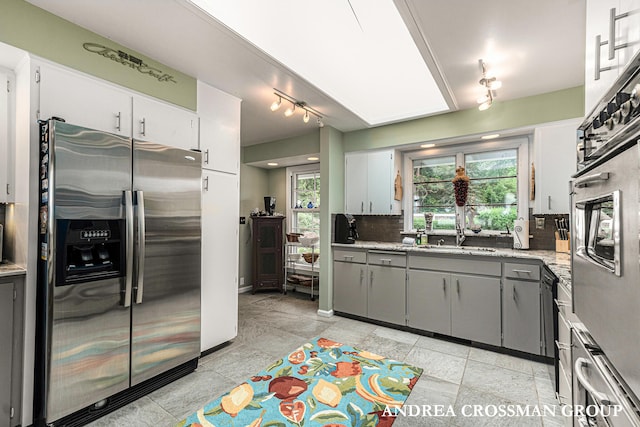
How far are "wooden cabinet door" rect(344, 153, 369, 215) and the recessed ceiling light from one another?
0.63 meters

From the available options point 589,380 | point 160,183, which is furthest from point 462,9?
point 160,183

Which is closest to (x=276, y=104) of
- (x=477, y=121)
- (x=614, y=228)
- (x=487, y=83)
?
(x=487, y=83)

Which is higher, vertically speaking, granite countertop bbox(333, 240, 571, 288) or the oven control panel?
the oven control panel

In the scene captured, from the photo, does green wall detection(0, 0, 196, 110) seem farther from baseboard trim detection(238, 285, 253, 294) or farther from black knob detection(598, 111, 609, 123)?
baseboard trim detection(238, 285, 253, 294)

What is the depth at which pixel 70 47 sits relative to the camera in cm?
192

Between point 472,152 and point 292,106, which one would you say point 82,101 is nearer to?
point 292,106

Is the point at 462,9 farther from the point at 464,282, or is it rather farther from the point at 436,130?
the point at 464,282

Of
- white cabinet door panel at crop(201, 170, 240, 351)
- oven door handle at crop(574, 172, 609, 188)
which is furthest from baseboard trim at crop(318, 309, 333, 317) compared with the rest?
oven door handle at crop(574, 172, 609, 188)

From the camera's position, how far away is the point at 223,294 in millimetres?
2902

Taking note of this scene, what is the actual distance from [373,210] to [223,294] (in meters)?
2.21

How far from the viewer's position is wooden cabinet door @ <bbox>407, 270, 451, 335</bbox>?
3141mm

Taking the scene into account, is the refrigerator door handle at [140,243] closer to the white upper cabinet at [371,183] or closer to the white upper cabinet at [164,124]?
the white upper cabinet at [164,124]

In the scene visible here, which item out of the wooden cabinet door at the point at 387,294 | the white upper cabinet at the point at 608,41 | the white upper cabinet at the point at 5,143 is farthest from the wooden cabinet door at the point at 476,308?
the white upper cabinet at the point at 5,143

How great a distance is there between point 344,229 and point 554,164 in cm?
238
